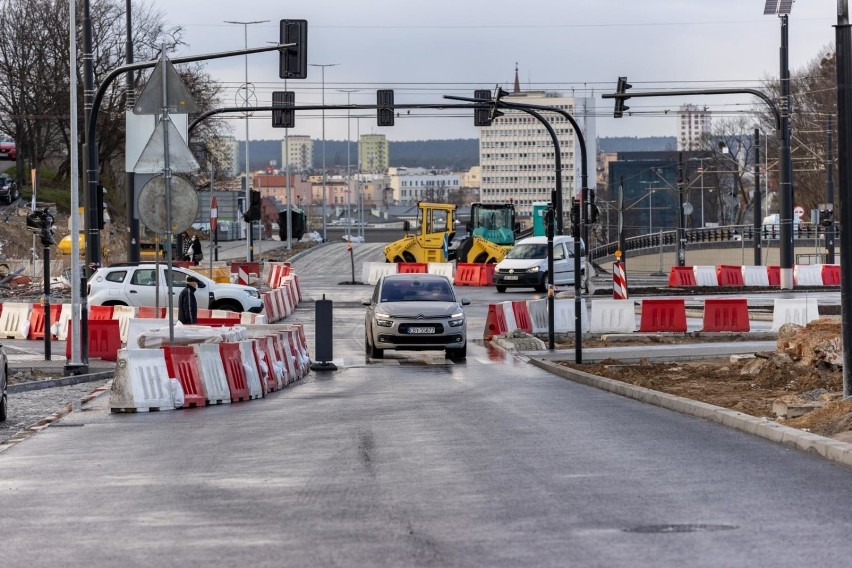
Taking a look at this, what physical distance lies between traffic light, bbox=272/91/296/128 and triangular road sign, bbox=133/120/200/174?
898 inches

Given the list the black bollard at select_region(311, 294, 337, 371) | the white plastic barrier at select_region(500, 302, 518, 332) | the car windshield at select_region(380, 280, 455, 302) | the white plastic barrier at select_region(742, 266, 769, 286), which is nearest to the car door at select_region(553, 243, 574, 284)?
the white plastic barrier at select_region(742, 266, 769, 286)

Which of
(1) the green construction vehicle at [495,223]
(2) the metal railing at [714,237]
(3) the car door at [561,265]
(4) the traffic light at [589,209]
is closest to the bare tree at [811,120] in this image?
(2) the metal railing at [714,237]

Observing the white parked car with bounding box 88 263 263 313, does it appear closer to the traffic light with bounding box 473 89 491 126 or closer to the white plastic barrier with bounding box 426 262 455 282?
the traffic light with bounding box 473 89 491 126

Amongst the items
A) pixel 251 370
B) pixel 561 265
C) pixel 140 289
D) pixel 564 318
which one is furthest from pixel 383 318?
pixel 561 265

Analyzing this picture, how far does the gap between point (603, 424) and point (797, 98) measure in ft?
238

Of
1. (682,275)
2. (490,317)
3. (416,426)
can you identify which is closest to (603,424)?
(416,426)

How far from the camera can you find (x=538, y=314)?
120 ft

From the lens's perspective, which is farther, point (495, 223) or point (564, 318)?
point (495, 223)

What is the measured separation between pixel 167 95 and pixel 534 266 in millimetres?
36516

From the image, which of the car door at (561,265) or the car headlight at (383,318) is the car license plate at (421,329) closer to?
the car headlight at (383,318)

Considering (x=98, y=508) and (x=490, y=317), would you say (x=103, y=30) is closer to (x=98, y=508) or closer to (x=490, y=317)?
(x=490, y=317)

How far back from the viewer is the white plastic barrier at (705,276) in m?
58.2

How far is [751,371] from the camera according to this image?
22.0 m

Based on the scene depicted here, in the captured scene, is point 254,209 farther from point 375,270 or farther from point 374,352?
point 374,352
